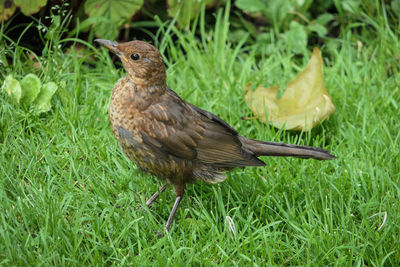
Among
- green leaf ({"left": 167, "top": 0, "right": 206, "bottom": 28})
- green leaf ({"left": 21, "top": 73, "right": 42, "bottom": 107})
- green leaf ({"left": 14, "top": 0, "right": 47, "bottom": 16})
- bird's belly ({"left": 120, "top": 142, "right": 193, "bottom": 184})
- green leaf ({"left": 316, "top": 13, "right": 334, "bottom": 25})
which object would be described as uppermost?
green leaf ({"left": 14, "top": 0, "right": 47, "bottom": 16})

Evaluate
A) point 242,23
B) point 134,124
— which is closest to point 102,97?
point 134,124

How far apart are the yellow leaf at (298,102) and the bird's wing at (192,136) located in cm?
78

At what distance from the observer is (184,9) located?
5219 mm

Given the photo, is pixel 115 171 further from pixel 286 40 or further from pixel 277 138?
pixel 286 40

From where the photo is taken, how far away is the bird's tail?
138 inches

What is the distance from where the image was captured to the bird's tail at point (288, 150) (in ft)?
11.5

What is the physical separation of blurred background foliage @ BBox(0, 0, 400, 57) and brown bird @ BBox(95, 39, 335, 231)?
1176mm

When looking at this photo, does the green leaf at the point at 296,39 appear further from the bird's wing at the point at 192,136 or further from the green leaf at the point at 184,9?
the bird's wing at the point at 192,136

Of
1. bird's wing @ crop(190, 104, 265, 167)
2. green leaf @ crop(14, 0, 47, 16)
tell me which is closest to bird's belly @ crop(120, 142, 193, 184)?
bird's wing @ crop(190, 104, 265, 167)

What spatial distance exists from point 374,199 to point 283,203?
0.59 metres

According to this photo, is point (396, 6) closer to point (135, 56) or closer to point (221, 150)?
point (221, 150)

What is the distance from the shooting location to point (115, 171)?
3816 millimetres

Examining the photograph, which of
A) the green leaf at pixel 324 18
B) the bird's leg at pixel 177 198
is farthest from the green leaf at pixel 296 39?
the bird's leg at pixel 177 198

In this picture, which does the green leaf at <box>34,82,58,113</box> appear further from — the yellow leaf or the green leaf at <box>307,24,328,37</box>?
the green leaf at <box>307,24,328,37</box>
